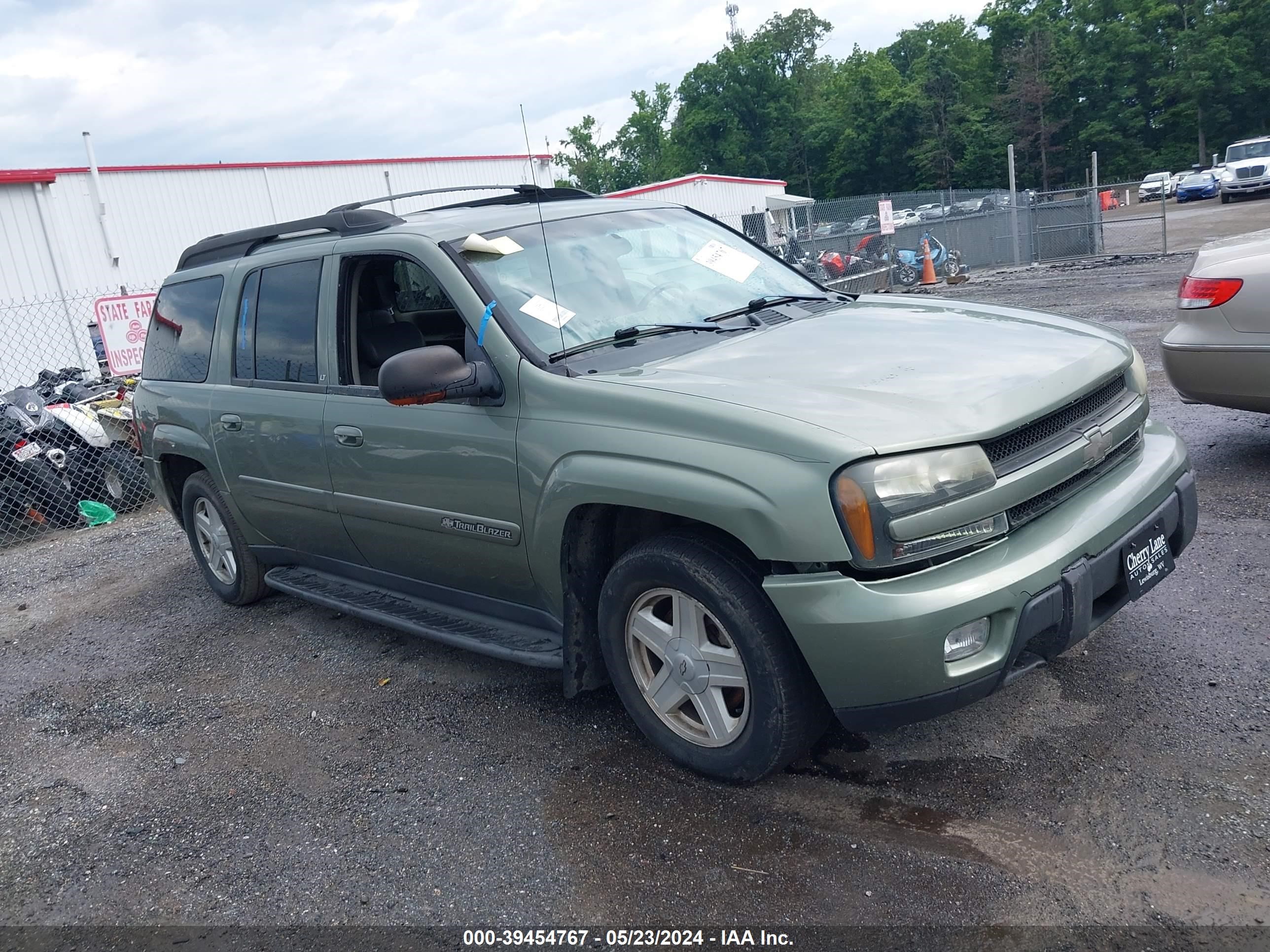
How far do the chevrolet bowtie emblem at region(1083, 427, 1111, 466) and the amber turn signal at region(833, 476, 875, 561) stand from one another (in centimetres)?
95

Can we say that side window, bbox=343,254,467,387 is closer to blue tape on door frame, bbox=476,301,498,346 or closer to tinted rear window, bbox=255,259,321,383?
tinted rear window, bbox=255,259,321,383

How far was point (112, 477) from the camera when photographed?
363 inches

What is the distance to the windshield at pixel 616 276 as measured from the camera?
3805 mm

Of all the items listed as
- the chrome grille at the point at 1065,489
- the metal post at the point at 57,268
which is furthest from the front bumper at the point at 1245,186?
the chrome grille at the point at 1065,489

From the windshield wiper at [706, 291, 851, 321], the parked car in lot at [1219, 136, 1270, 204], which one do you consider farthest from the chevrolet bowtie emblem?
the parked car in lot at [1219, 136, 1270, 204]

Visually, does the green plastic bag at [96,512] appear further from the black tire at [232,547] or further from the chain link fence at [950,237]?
the chain link fence at [950,237]

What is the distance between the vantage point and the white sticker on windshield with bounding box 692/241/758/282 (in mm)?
4383

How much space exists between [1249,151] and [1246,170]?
2.35 meters

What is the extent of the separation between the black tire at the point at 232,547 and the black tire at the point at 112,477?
363cm

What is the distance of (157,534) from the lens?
8.30m

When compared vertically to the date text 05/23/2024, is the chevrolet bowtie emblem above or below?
above

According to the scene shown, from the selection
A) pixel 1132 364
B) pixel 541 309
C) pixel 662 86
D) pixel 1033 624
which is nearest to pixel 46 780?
pixel 541 309

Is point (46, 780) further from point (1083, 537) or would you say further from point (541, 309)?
point (1083, 537)

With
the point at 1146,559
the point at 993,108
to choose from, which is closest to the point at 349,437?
the point at 1146,559
